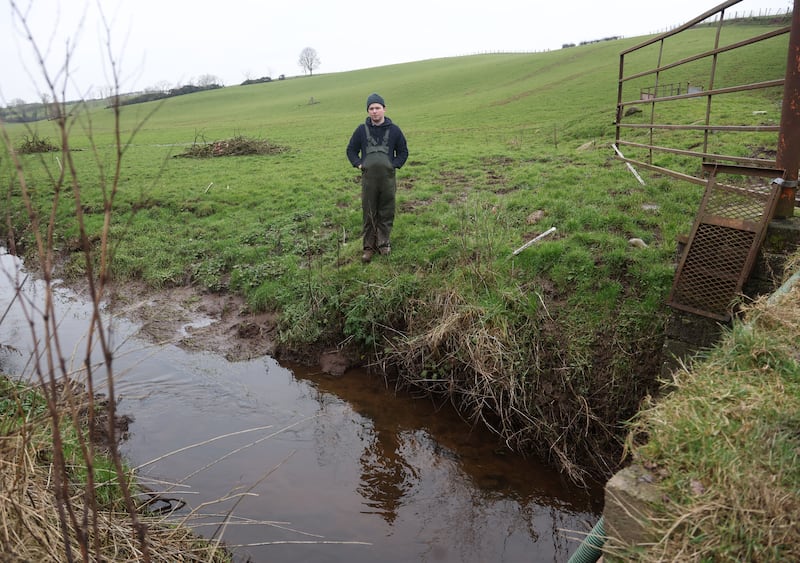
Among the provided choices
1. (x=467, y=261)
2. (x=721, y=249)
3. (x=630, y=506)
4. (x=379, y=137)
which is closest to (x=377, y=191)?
(x=379, y=137)

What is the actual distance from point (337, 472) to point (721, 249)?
148 inches

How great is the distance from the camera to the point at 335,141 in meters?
22.7

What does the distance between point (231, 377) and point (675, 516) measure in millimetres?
5487

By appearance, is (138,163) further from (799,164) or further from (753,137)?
(799,164)

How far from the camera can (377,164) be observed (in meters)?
7.12

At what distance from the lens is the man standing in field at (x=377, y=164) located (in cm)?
712

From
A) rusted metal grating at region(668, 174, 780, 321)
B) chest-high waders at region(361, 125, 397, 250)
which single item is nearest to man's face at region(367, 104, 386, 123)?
chest-high waders at region(361, 125, 397, 250)

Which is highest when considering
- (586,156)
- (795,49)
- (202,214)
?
(795,49)

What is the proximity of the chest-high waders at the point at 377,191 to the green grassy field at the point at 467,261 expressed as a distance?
40cm

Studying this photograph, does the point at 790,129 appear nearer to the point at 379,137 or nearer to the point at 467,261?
the point at 467,261

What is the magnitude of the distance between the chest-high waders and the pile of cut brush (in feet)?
44.7

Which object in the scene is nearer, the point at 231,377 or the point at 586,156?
the point at 231,377

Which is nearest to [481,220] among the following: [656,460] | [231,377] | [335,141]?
[231,377]

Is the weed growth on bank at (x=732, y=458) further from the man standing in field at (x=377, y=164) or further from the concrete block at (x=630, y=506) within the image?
the man standing in field at (x=377, y=164)
